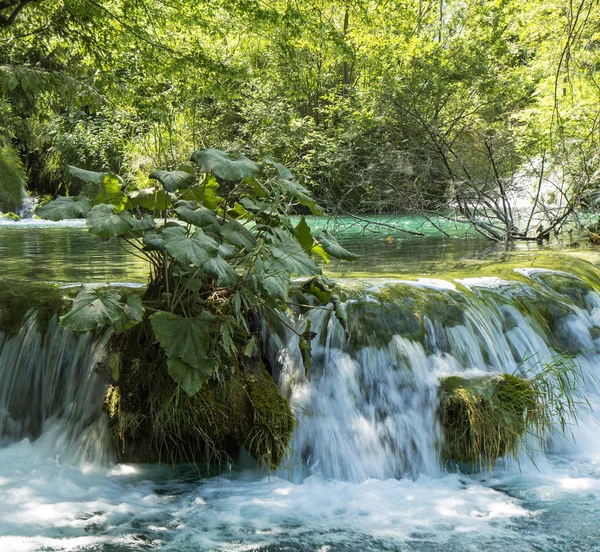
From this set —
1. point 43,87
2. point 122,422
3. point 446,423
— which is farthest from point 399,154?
point 122,422

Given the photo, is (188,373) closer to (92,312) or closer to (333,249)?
(92,312)

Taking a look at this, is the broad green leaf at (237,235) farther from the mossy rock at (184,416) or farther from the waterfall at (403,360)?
the waterfall at (403,360)

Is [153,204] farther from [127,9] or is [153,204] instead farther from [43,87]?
[127,9]

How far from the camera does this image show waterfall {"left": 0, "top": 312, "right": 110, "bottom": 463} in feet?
14.1

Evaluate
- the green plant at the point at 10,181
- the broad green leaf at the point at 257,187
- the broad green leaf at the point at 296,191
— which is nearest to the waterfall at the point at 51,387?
the broad green leaf at the point at 257,187

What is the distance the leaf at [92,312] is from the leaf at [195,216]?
1.98 ft

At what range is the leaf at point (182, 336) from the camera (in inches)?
142

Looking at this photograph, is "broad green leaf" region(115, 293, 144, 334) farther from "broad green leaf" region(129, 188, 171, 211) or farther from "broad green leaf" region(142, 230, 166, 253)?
"broad green leaf" region(129, 188, 171, 211)

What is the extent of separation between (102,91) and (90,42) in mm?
859

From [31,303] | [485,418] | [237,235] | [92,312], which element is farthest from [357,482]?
[31,303]

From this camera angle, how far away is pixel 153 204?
413 centimetres

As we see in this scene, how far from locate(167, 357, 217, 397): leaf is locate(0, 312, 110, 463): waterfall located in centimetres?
90

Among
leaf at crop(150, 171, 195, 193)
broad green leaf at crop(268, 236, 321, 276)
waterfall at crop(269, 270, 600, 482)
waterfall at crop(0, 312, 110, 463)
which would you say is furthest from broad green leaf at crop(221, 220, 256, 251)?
waterfall at crop(0, 312, 110, 463)

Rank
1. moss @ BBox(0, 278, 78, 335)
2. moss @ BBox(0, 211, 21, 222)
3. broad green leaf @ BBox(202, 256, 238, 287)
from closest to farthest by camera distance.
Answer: broad green leaf @ BBox(202, 256, 238, 287), moss @ BBox(0, 278, 78, 335), moss @ BBox(0, 211, 21, 222)
